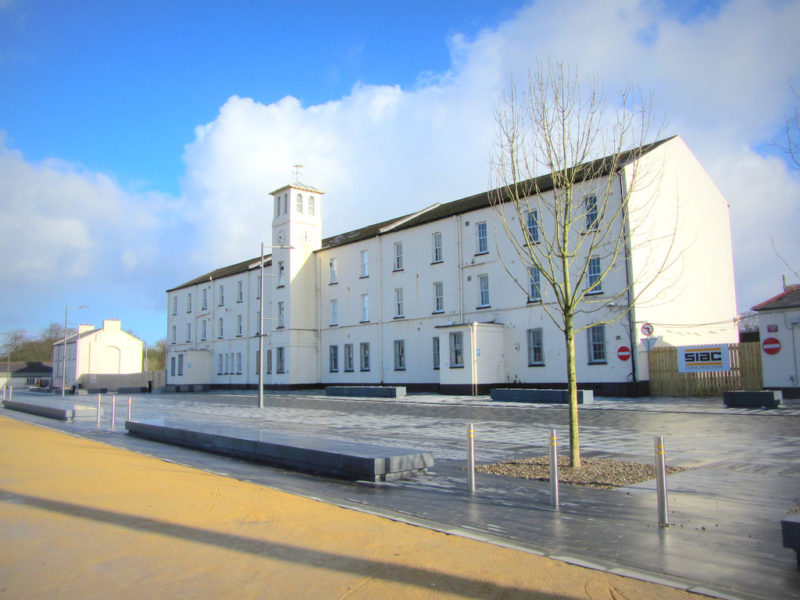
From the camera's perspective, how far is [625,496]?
8.46 meters

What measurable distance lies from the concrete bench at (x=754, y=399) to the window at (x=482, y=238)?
17242 millimetres

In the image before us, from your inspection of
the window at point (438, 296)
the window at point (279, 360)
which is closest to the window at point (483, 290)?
the window at point (438, 296)

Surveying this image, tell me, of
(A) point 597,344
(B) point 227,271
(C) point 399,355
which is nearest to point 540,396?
(A) point 597,344

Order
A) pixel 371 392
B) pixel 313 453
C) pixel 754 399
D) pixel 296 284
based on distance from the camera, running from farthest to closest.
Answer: pixel 296 284, pixel 371 392, pixel 754 399, pixel 313 453

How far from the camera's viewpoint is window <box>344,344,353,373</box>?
4634 cm

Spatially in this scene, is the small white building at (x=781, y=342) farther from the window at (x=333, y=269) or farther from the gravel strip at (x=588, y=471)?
the window at (x=333, y=269)

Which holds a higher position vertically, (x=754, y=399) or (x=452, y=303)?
(x=452, y=303)

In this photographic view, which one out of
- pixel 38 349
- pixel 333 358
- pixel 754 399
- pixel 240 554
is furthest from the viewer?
pixel 38 349

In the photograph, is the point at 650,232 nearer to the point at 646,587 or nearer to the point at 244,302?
the point at 646,587

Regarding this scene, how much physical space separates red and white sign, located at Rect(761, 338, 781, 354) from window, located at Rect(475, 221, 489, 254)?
15.7m

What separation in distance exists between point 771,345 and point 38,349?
120253 millimetres

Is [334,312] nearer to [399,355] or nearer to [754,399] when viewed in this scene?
[399,355]

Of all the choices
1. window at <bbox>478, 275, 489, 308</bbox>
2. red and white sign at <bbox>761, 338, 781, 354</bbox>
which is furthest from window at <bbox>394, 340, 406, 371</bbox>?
red and white sign at <bbox>761, 338, 781, 354</bbox>

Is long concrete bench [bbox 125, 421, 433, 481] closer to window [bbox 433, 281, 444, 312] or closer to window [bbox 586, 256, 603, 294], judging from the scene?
window [bbox 586, 256, 603, 294]
